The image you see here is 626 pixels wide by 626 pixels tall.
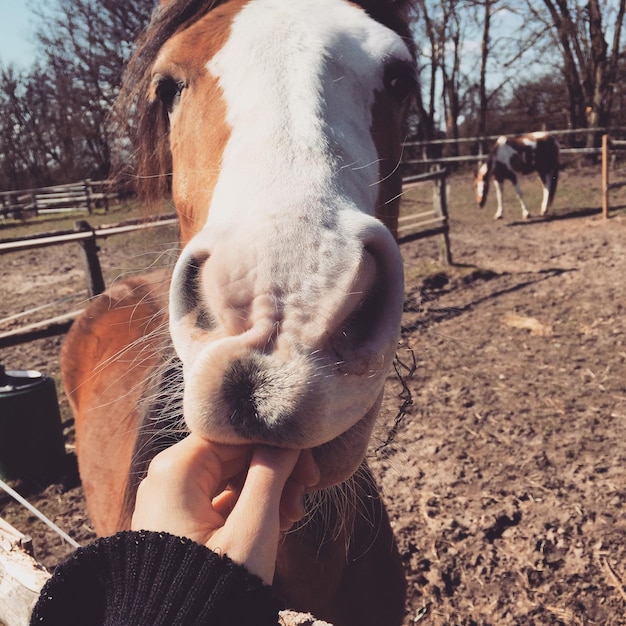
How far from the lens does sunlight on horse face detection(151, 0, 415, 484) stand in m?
0.94

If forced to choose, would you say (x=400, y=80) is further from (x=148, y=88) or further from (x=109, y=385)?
(x=109, y=385)

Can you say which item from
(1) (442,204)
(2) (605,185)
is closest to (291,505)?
(1) (442,204)

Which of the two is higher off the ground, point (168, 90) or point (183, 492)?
point (168, 90)

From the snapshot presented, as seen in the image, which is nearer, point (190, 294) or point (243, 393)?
point (243, 393)

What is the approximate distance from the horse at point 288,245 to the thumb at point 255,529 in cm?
9

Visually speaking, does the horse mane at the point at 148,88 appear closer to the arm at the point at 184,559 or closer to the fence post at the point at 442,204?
the arm at the point at 184,559

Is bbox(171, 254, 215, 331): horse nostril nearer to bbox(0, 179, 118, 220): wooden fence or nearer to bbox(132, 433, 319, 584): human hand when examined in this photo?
bbox(132, 433, 319, 584): human hand

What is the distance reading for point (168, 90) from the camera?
1715mm

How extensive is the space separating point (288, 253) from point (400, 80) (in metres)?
1.01

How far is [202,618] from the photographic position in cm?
73

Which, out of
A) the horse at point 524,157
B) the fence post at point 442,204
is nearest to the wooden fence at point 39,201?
the horse at point 524,157

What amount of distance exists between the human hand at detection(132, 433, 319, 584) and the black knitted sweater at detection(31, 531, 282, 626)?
0.10ft

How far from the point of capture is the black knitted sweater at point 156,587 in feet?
2.43

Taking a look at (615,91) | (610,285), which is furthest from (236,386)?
(615,91)
